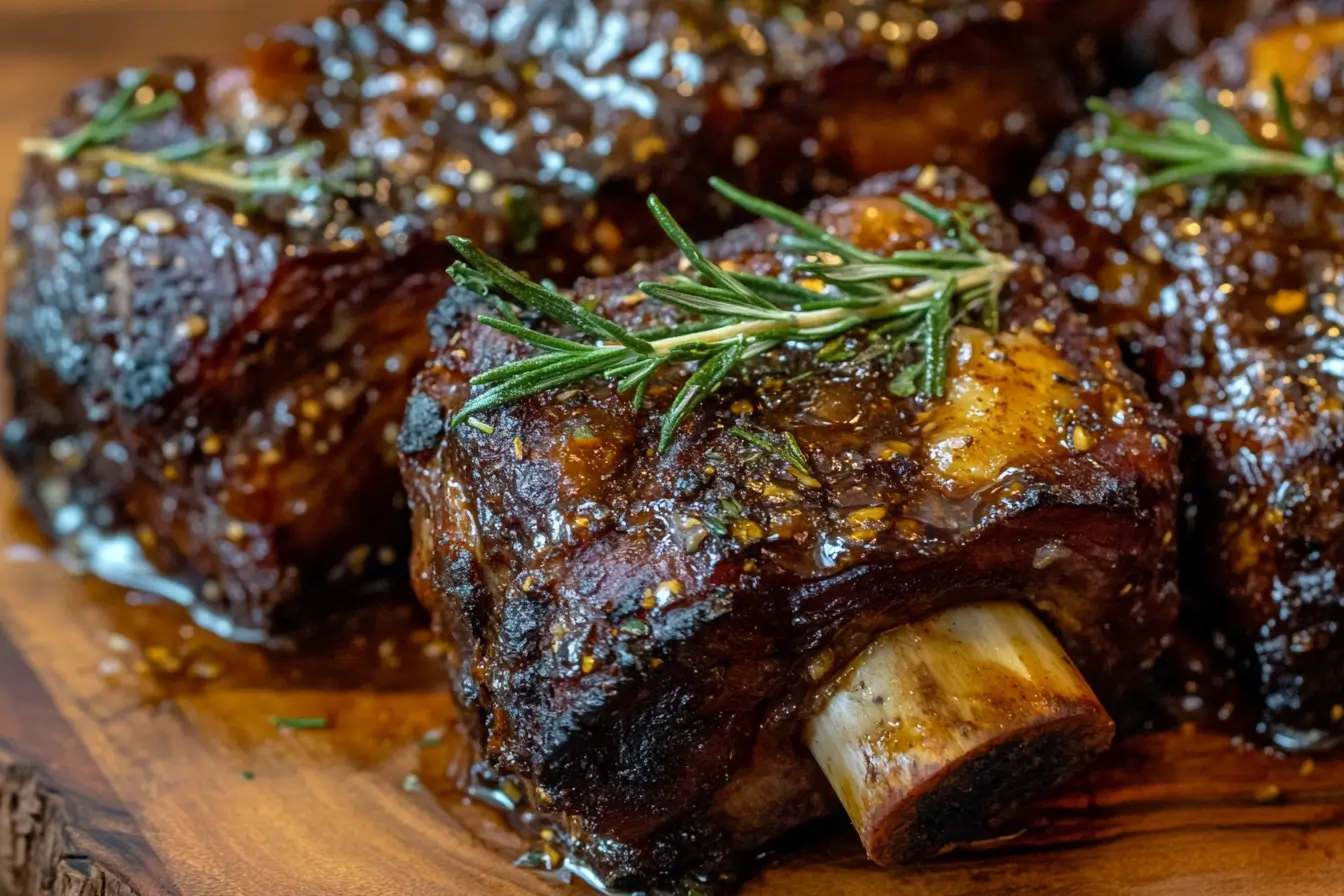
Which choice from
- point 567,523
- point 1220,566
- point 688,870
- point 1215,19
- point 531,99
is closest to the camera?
point 567,523

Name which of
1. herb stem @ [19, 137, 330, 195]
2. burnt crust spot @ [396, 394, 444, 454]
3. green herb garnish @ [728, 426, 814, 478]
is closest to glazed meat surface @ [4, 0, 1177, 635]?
herb stem @ [19, 137, 330, 195]

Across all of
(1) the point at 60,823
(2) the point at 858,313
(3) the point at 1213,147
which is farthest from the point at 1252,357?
(1) the point at 60,823

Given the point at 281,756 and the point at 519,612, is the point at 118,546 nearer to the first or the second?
the point at 281,756

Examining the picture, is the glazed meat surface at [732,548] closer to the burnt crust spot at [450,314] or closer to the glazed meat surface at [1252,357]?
the burnt crust spot at [450,314]

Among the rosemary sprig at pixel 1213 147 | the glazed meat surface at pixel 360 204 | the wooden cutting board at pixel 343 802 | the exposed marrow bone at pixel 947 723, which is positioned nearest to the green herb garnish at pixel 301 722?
the wooden cutting board at pixel 343 802

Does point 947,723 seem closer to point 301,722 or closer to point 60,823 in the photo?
point 301,722

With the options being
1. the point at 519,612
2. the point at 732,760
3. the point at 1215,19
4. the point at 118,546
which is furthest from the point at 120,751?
the point at 1215,19
